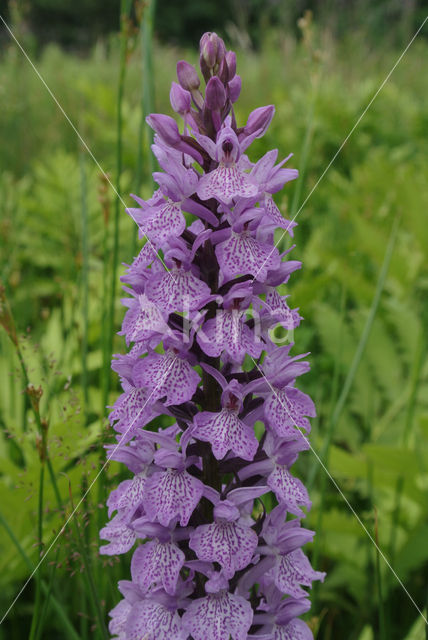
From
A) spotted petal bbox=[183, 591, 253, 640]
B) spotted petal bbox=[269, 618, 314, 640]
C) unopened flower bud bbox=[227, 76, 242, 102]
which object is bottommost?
spotted petal bbox=[269, 618, 314, 640]

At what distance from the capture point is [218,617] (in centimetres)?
91

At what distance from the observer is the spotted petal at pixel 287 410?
3.17ft

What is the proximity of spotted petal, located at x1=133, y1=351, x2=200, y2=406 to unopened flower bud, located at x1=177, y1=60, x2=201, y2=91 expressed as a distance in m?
0.46

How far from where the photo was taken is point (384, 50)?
7949mm

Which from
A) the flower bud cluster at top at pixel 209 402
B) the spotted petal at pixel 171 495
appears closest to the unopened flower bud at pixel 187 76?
the flower bud cluster at top at pixel 209 402

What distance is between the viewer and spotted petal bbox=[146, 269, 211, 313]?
93 cm

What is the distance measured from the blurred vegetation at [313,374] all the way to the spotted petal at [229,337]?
35 centimetres

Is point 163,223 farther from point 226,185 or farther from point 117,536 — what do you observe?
point 117,536

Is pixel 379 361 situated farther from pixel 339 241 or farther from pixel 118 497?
pixel 118 497

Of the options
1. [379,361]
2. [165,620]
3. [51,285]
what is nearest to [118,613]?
[165,620]

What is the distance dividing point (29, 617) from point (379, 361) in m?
1.49

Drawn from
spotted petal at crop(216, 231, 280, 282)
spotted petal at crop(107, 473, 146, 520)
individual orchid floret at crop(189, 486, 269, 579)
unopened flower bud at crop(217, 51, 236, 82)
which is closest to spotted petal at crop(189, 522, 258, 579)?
individual orchid floret at crop(189, 486, 269, 579)

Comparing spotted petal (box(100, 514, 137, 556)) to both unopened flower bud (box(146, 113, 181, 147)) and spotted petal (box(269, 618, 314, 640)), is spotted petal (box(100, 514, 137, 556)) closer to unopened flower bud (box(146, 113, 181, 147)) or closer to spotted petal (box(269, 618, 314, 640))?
spotted petal (box(269, 618, 314, 640))

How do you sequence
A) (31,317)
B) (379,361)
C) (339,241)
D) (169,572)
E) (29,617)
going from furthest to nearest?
(339,241) < (31,317) < (379,361) < (29,617) < (169,572)
